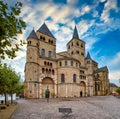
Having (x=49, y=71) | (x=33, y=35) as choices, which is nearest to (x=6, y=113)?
→ (x=49, y=71)

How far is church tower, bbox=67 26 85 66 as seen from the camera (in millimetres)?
73000

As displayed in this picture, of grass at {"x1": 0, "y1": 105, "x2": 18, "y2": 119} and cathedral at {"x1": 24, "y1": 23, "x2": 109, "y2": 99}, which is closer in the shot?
grass at {"x1": 0, "y1": 105, "x2": 18, "y2": 119}

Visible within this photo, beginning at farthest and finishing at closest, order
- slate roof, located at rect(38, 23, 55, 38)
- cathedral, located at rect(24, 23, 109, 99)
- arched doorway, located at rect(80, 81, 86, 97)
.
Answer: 1. arched doorway, located at rect(80, 81, 86, 97)
2. slate roof, located at rect(38, 23, 55, 38)
3. cathedral, located at rect(24, 23, 109, 99)

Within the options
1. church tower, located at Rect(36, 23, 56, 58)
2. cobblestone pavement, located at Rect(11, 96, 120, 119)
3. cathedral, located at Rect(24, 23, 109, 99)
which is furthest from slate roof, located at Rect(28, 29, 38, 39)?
cobblestone pavement, located at Rect(11, 96, 120, 119)

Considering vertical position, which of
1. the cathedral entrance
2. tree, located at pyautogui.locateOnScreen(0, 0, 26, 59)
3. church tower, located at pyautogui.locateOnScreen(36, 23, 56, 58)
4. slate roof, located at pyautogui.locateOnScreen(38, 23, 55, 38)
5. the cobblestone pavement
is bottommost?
the cobblestone pavement

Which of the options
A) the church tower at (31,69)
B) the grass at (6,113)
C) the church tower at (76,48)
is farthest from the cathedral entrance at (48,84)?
the grass at (6,113)

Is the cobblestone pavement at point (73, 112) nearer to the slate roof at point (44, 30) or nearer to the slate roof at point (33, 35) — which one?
Answer: the slate roof at point (33, 35)

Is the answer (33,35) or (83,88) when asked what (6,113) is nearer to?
(33,35)

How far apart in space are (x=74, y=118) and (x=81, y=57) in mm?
62611

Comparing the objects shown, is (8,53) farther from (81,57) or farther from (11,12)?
(81,57)

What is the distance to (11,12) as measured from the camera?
6344mm

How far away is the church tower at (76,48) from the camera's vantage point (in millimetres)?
73000

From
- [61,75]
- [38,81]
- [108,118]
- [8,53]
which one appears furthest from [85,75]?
[8,53]

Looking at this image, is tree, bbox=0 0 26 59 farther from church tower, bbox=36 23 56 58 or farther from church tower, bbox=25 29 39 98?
church tower, bbox=36 23 56 58
